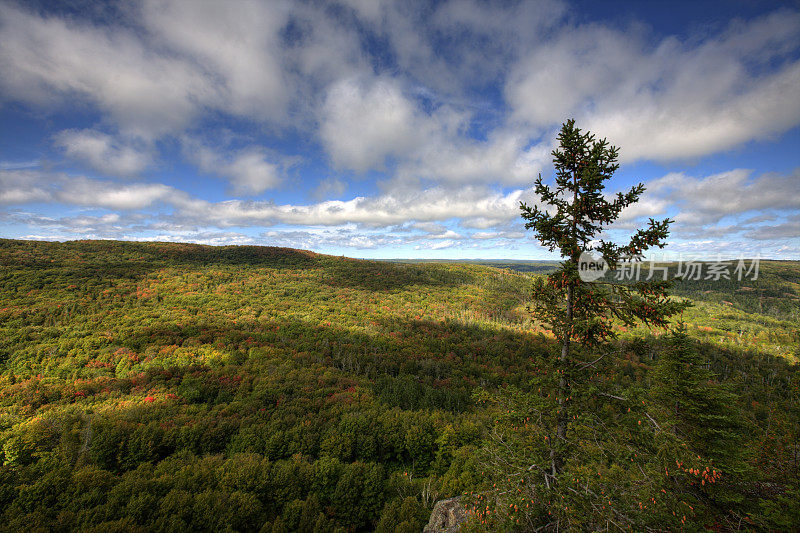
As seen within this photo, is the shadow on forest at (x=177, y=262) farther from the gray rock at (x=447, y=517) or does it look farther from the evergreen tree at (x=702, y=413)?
the evergreen tree at (x=702, y=413)

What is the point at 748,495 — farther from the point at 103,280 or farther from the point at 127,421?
the point at 103,280

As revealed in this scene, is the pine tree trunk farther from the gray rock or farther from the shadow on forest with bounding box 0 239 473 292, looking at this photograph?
the shadow on forest with bounding box 0 239 473 292

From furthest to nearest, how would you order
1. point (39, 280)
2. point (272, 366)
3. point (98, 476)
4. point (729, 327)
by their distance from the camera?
point (729, 327) → point (39, 280) → point (272, 366) → point (98, 476)

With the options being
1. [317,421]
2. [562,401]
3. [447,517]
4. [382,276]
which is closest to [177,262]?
[382,276]

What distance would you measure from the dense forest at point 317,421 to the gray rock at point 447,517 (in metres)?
3.97

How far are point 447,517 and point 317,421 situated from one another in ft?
72.9

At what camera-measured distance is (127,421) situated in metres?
28.9

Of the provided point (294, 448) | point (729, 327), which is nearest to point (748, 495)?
point (294, 448)

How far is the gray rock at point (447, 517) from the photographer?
15359 millimetres

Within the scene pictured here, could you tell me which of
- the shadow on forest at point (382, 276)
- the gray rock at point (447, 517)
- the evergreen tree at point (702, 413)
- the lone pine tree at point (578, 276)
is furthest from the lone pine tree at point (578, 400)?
the shadow on forest at point (382, 276)

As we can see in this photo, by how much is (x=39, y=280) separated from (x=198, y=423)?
3531 inches

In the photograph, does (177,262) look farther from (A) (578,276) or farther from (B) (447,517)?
(A) (578,276)

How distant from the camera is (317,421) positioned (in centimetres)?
3391

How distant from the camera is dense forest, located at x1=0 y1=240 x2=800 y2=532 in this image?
26.2 ft
